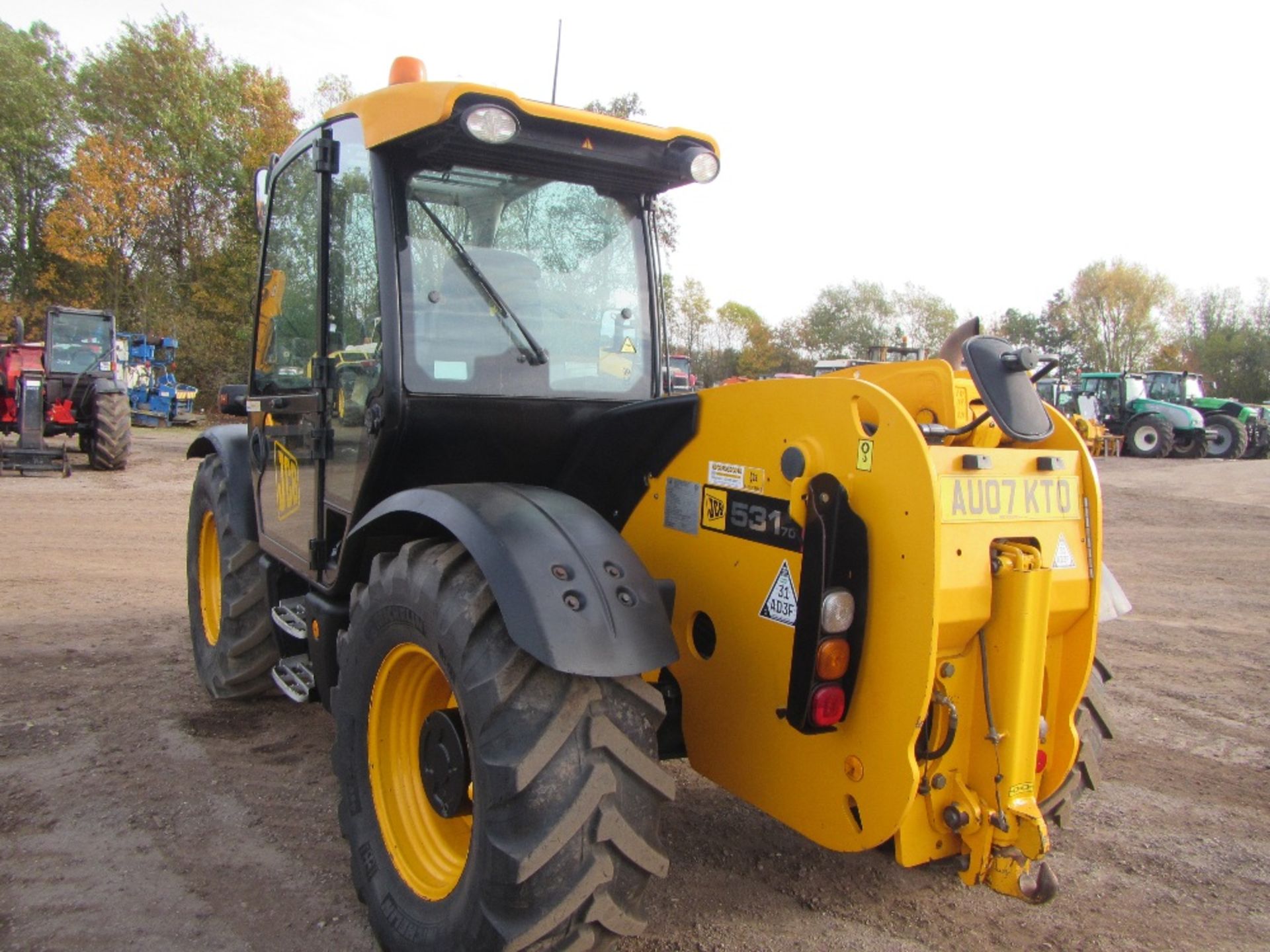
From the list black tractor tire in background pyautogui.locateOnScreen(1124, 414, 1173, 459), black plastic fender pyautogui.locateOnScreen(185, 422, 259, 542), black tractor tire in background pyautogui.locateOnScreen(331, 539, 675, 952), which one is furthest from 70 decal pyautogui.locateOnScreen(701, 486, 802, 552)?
black tractor tire in background pyautogui.locateOnScreen(1124, 414, 1173, 459)

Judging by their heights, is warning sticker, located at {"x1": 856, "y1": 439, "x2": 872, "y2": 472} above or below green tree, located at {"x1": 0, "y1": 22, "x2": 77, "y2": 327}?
below

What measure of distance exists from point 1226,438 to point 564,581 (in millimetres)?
28862

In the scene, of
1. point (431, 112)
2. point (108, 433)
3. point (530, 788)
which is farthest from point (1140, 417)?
point (530, 788)

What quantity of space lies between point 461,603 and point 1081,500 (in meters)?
1.68

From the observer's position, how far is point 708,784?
12.6 ft

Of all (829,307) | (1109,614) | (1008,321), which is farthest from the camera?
(1008,321)

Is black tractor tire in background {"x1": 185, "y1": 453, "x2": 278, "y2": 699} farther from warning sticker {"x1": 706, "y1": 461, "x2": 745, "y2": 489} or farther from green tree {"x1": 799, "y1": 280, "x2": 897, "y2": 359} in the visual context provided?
green tree {"x1": 799, "y1": 280, "x2": 897, "y2": 359}

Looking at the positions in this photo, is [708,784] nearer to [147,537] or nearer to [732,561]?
[732,561]

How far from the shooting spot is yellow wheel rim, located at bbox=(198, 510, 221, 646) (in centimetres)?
502

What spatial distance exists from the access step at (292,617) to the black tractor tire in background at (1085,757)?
103 inches

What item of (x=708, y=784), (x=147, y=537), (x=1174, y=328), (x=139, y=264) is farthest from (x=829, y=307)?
(x=708, y=784)

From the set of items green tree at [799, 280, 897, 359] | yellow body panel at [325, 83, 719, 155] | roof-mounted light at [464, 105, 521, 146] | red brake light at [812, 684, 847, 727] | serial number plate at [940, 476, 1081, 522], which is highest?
green tree at [799, 280, 897, 359]

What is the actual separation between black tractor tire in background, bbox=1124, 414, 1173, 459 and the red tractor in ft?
77.9

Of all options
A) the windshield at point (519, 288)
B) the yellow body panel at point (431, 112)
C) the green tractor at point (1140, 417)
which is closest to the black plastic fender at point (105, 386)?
the yellow body panel at point (431, 112)
